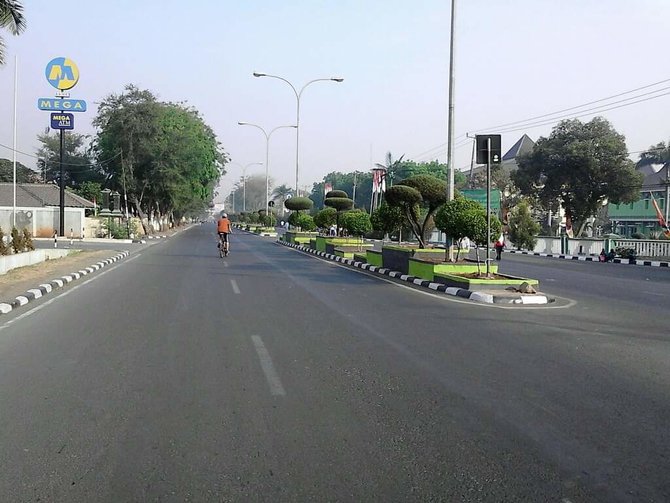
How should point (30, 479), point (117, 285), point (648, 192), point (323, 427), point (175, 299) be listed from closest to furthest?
1. point (30, 479)
2. point (323, 427)
3. point (175, 299)
4. point (117, 285)
5. point (648, 192)

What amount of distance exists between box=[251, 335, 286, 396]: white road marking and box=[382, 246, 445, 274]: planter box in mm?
11466

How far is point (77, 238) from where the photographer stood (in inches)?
1805

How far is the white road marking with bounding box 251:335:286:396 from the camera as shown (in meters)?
6.56

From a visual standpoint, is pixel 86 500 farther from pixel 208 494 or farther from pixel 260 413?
pixel 260 413

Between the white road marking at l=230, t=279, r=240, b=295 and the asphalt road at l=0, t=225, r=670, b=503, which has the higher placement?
Answer: the white road marking at l=230, t=279, r=240, b=295

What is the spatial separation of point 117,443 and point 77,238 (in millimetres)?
43892

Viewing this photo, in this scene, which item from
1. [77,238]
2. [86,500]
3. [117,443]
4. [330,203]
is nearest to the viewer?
[86,500]

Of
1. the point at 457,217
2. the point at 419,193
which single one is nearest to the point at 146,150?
the point at 419,193

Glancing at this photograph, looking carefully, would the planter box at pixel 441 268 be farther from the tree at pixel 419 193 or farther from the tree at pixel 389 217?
the tree at pixel 389 217

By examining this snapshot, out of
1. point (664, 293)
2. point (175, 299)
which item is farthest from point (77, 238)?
point (664, 293)

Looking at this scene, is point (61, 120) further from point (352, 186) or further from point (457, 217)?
point (352, 186)

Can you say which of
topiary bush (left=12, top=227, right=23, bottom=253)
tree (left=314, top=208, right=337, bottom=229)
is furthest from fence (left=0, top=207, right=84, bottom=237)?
topiary bush (left=12, top=227, right=23, bottom=253)

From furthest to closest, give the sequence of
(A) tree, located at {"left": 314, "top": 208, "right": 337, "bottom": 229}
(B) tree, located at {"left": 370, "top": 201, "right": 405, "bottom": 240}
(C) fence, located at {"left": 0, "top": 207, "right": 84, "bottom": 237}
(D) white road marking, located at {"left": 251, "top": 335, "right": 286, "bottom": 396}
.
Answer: (C) fence, located at {"left": 0, "top": 207, "right": 84, "bottom": 237}
(A) tree, located at {"left": 314, "top": 208, "right": 337, "bottom": 229}
(B) tree, located at {"left": 370, "top": 201, "right": 405, "bottom": 240}
(D) white road marking, located at {"left": 251, "top": 335, "right": 286, "bottom": 396}

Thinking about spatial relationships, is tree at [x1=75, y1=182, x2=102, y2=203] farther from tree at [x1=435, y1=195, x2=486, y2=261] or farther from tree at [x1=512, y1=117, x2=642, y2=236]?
tree at [x1=435, y1=195, x2=486, y2=261]
